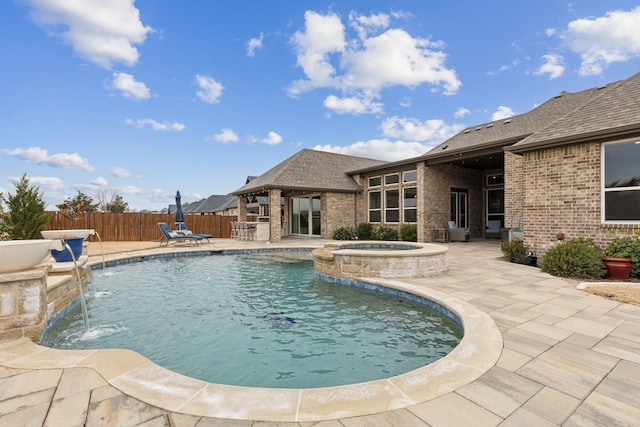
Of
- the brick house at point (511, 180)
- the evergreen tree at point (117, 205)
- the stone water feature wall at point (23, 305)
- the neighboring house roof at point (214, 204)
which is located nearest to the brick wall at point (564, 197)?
the brick house at point (511, 180)

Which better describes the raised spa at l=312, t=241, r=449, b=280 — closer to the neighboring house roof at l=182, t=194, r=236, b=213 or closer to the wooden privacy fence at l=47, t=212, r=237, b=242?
the wooden privacy fence at l=47, t=212, r=237, b=242

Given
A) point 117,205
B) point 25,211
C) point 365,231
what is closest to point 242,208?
point 365,231

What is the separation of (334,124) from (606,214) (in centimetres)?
1538

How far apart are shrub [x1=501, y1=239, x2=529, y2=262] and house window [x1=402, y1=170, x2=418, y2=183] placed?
20.0 ft

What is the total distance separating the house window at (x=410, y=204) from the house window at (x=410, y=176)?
0.41 meters

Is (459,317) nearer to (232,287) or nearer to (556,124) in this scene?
(232,287)

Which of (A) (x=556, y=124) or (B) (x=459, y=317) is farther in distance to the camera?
(A) (x=556, y=124)

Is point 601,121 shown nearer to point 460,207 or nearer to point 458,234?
point 458,234

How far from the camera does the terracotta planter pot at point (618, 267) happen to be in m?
5.41

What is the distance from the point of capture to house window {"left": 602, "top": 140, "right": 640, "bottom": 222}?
5906 millimetres

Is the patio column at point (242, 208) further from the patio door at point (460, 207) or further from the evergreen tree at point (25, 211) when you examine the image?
the patio door at point (460, 207)

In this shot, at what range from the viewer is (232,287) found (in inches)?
235

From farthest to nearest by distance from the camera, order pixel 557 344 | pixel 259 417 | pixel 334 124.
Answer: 1. pixel 334 124
2. pixel 557 344
3. pixel 259 417

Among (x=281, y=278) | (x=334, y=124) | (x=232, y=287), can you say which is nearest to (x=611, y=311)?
(x=281, y=278)
